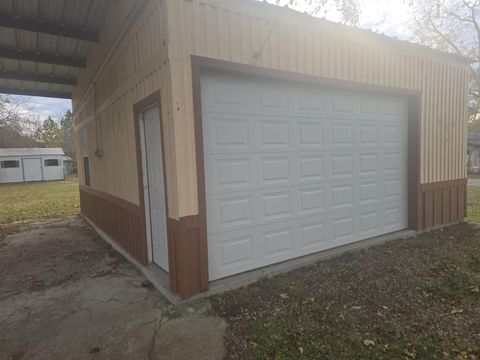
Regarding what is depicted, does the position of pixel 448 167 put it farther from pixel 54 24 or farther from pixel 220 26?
pixel 54 24

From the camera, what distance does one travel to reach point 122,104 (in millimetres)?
4688

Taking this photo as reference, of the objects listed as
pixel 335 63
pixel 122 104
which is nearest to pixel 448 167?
pixel 335 63

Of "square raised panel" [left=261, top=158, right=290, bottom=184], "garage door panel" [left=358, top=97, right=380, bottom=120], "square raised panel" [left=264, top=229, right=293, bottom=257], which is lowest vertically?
"square raised panel" [left=264, top=229, right=293, bottom=257]

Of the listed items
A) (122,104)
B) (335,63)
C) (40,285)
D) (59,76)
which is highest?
(59,76)

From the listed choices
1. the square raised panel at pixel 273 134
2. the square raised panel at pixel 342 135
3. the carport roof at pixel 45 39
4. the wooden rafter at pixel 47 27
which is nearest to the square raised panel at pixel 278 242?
the square raised panel at pixel 273 134

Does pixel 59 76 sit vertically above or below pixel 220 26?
above

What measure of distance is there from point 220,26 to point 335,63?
1.95 m

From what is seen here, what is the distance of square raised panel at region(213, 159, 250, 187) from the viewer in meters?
3.67

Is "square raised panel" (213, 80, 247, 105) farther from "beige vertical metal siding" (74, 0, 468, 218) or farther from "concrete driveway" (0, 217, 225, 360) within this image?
"concrete driveway" (0, 217, 225, 360)

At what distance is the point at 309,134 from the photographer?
443 cm

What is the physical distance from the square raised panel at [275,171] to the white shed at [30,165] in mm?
28568

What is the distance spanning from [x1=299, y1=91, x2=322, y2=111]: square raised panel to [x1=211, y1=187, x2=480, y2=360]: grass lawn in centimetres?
225

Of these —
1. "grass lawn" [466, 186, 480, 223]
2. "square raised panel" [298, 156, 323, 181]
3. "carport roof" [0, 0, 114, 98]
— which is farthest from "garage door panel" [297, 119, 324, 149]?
"grass lawn" [466, 186, 480, 223]

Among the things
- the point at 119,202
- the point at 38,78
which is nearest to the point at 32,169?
the point at 38,78
